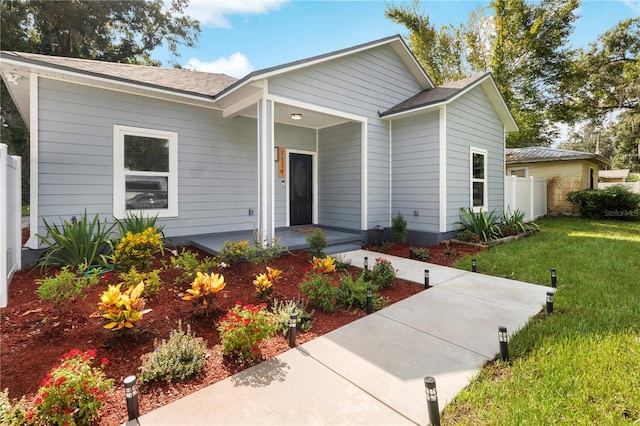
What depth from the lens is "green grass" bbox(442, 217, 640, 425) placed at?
194 centimetres

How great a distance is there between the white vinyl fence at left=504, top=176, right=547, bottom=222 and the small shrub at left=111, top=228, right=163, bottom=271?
10657 mm

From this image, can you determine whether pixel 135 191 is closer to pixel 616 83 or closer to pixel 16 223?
pixel 16 223

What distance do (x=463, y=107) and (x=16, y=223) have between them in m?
9.39

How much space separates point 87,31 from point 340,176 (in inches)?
645

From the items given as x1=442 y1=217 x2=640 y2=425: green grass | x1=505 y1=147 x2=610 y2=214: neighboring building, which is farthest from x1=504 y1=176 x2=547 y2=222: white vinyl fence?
x1=442 y1=217 x2=640 y2=425: green grass

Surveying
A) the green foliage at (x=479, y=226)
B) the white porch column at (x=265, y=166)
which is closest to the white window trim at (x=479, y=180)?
the green foliage at (x=479, y=226)

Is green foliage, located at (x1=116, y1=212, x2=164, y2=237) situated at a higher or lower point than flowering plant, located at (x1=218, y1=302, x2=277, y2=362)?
higher

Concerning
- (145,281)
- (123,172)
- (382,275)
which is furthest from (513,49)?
(145,281)

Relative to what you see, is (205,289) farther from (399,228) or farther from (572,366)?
(399,228)

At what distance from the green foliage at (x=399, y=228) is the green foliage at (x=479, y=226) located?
1.55 metres

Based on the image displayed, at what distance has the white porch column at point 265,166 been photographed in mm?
5777

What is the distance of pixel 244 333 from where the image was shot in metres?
2.50

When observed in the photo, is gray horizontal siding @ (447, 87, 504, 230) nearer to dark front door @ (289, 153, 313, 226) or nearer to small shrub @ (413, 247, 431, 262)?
small shrub @ (413, 247, 431, 262)

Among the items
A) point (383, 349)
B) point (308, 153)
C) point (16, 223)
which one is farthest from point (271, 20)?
point (383, 349)
